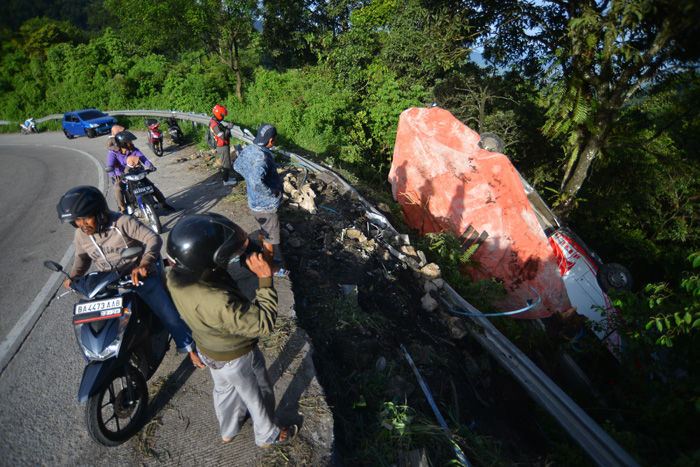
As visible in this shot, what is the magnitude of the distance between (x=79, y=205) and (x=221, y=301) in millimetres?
1774

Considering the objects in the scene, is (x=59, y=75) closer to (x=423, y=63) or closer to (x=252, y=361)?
(x=423, y=63)

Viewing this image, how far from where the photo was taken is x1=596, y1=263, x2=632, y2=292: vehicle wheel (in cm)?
593

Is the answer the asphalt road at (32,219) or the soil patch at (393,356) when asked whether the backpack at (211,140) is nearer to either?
the soil patch at (393,356)

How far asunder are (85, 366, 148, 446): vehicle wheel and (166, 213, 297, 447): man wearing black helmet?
941mm

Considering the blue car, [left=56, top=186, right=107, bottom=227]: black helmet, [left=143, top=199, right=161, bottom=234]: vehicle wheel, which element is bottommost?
the blue car

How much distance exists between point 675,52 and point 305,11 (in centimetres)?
2221

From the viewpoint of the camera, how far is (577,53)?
7.56 metres

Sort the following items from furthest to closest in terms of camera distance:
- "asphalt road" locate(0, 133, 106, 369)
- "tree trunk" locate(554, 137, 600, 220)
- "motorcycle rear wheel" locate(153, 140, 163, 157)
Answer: "motorcycle rear wheel" locate(153, 140, 163, 157)
"tree trunk" locate(554, 137, 600, 220)
"asphalt road" locate(0, 133, 106, 369)

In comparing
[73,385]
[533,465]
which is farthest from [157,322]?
[533,465]

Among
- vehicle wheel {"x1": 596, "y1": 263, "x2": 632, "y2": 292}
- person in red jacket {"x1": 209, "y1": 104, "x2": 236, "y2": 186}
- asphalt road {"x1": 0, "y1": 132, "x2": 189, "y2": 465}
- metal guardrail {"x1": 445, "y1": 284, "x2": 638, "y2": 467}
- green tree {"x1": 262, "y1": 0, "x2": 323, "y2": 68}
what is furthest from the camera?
green tree {"x1": 262, "y1": 0, "x2": 323, "y2": 68}

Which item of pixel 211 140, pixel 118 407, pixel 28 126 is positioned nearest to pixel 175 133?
pixel 211 140

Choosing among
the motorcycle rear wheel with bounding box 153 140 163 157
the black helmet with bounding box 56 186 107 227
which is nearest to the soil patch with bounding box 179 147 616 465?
the black helmet with bounding box 56 186 107 227

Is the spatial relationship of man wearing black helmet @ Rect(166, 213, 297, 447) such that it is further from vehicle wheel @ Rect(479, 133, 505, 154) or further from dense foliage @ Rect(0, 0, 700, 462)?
vehicle wheel @ Rect(479, 133, 505, 154)

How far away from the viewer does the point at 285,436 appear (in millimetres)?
2475
